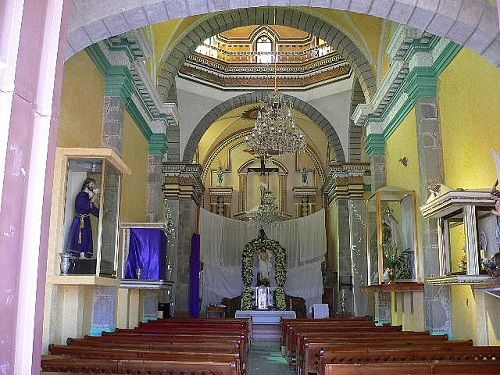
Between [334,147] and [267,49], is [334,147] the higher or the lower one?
the lower one

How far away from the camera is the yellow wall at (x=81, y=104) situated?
6.01 meters

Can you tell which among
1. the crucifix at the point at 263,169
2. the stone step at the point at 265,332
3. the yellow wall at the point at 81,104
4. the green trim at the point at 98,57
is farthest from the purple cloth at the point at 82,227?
the crucifix at the point at 263,169

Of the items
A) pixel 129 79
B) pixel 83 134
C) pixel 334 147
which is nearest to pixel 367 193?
pixel 334 147

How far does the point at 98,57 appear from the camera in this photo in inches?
281

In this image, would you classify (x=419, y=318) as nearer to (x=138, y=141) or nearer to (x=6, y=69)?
(x=138, y=141)

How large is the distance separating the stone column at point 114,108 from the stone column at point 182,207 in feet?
21.1

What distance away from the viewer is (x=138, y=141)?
927cm

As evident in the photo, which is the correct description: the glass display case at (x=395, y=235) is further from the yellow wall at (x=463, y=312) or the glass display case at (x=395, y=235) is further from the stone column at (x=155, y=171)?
the stone column at (x=155, y=171)

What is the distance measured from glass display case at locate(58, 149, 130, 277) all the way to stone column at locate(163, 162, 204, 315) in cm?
816

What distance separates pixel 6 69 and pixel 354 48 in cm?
916

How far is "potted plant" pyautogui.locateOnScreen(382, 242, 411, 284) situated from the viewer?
773cm

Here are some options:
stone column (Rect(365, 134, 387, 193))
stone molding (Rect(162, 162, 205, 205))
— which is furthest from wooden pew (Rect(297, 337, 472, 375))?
stone molding (Rect(162, 162, 205, 205))

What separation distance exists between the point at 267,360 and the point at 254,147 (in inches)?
Answer: 179

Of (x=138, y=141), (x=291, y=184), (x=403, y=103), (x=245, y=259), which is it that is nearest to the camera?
(x=403, y=103)
